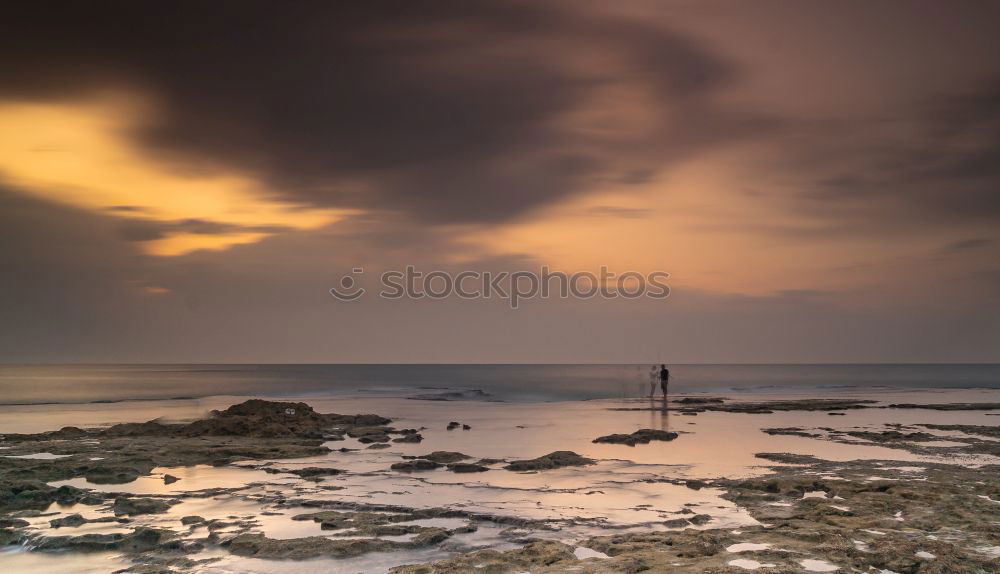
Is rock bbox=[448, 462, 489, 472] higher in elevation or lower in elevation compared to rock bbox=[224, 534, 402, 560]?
lower

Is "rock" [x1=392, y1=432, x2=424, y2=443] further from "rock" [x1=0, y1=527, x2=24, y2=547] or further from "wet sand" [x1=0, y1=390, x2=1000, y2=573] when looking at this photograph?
"rock" [x1=0, y1=527, x2=24, y2=547]

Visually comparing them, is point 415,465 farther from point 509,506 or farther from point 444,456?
point 509,506

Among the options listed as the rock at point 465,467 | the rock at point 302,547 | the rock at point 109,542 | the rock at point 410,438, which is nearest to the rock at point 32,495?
the rock at point 109,542

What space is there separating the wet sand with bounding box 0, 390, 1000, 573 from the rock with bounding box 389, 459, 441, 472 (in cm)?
52

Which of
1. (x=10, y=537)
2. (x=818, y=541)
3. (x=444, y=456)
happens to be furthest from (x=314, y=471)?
(x=818, y=541)

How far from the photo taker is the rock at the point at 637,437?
20.2m

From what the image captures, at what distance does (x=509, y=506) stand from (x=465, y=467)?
13.8ft

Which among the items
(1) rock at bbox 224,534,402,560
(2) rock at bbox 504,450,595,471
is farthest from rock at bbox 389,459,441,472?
(1) rock at bbox 224,534,402,560

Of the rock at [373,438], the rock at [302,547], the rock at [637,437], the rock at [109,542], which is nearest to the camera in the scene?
the rock at [302,547]

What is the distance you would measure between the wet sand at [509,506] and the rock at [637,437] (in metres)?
0.70

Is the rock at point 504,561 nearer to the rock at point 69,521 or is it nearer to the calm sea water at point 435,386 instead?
the rock at point 69,521

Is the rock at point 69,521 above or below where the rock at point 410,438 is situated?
above

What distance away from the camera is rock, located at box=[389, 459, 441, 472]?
1504 centimetres

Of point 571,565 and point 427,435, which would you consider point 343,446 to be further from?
point 571,565
